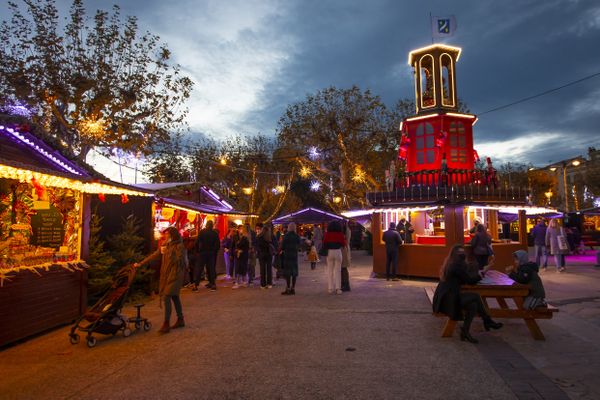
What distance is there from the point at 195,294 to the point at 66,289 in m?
3.98

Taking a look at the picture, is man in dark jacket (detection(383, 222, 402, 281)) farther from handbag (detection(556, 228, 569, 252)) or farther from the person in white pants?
handbag (detection(556, 228, 569, 252))

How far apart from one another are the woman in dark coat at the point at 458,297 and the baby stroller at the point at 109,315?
4818mm

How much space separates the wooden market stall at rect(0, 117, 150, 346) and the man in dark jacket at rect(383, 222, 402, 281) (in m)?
8.18

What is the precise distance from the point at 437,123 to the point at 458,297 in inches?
431

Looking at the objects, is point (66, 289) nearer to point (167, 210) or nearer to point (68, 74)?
point (167, 210)

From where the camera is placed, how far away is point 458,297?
6.34 meters

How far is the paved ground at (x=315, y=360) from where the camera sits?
4.39m

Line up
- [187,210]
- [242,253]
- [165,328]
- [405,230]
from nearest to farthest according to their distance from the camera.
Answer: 1. [165,328]
2. [242,253]
3. [187,210]
4. [405,230]

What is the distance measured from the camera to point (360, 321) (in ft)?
24.9

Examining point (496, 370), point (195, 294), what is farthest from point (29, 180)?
point (496, 370)

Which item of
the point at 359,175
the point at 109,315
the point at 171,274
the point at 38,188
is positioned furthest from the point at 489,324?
the point at 359,175

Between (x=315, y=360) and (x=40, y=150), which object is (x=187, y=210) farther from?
(x=315, y=360)

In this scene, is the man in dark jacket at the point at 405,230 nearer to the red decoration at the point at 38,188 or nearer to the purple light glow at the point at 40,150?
the purple light glow at the point at 40,150

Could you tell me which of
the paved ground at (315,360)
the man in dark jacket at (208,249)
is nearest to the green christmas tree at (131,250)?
the man in dark jacket at (208,249)
